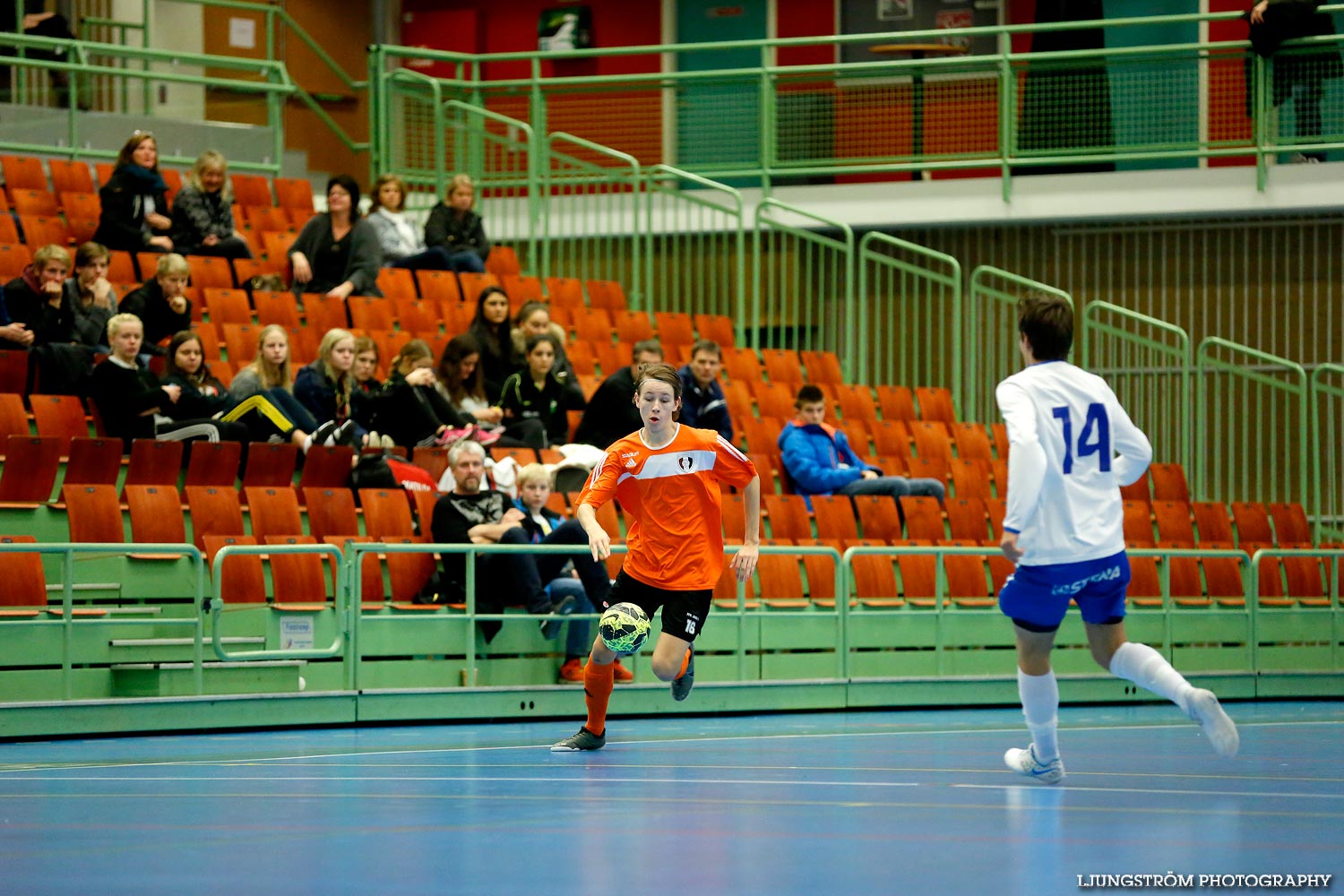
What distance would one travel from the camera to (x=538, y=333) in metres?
12.4

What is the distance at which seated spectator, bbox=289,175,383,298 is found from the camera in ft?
45.3

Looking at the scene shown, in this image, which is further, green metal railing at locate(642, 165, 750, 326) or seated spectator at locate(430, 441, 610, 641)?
green metal railing at locate(642, 165, 750, 326)

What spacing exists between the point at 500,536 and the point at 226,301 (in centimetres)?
417

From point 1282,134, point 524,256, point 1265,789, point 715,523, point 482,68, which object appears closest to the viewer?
point 1265,789

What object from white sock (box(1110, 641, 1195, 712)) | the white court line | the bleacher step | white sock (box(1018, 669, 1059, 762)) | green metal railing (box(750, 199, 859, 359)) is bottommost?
the white court line

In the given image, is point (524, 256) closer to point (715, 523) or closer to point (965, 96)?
point (965, 96)

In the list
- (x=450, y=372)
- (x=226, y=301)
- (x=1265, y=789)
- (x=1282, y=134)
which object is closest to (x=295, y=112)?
(x=226, y=301)

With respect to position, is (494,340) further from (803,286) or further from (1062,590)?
(1062,590)

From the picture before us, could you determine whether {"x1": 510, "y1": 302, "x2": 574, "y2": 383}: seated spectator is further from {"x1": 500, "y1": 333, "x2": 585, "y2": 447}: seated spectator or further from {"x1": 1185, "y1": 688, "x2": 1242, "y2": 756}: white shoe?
{"x1": 1185, "y1": 688, "x2": 1242, "y2": 756}: white shoe

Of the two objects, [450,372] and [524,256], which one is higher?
[524,256]

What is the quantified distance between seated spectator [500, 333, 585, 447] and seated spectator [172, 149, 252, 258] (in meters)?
3.00

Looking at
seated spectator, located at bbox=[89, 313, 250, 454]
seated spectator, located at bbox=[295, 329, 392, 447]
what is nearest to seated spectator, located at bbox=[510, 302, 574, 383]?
seated spectator, located at bbox=[295, 329, 392, 447]

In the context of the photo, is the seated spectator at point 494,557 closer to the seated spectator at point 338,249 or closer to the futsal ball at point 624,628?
Result: the futsal ball at point 624,628

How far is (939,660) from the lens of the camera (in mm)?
11172
